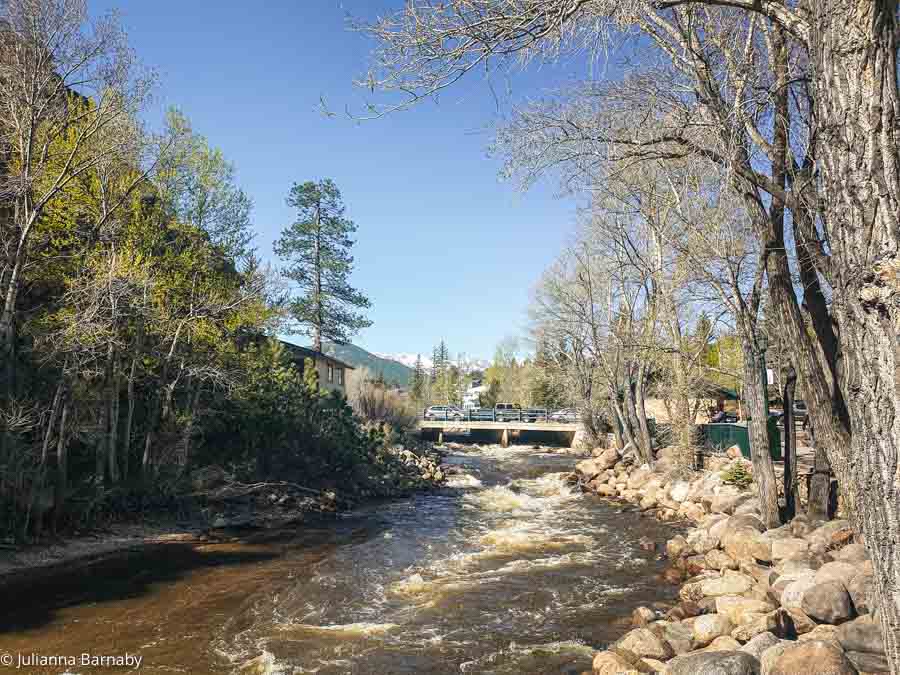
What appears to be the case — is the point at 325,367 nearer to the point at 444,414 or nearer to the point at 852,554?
the point at 444,414

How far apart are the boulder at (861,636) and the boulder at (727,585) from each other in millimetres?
2294

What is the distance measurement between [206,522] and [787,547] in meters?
13.0

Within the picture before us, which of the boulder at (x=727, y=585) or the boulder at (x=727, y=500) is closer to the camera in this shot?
the boulder at (x=727, y=585)

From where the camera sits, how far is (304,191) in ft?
126

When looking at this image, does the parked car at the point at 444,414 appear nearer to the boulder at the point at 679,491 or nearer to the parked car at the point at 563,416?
the parked car at the point at 563,416

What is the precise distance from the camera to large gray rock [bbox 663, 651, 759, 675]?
4.98 meters

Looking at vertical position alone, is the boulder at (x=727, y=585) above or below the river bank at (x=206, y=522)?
above

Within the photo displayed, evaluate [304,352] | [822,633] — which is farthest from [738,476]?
[304,352]

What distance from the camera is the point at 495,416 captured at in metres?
43.6

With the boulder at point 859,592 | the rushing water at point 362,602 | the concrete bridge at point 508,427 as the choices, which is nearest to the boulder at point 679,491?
the rushing water at point 362,602

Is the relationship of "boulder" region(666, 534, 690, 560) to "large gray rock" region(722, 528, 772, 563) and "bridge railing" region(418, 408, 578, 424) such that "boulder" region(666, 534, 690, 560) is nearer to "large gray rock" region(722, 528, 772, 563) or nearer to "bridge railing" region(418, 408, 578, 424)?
"large gray rock" region(722, 528, 772, 563)

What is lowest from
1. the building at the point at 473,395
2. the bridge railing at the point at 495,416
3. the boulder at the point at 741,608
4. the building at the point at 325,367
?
the boulder at the point at 741,608

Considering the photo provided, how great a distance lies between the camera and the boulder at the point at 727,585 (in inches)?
310

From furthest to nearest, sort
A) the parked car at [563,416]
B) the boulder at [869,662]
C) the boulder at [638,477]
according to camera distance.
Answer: the parked car at [563,416], the boulder at [638,477], the boulder at [869,662]
